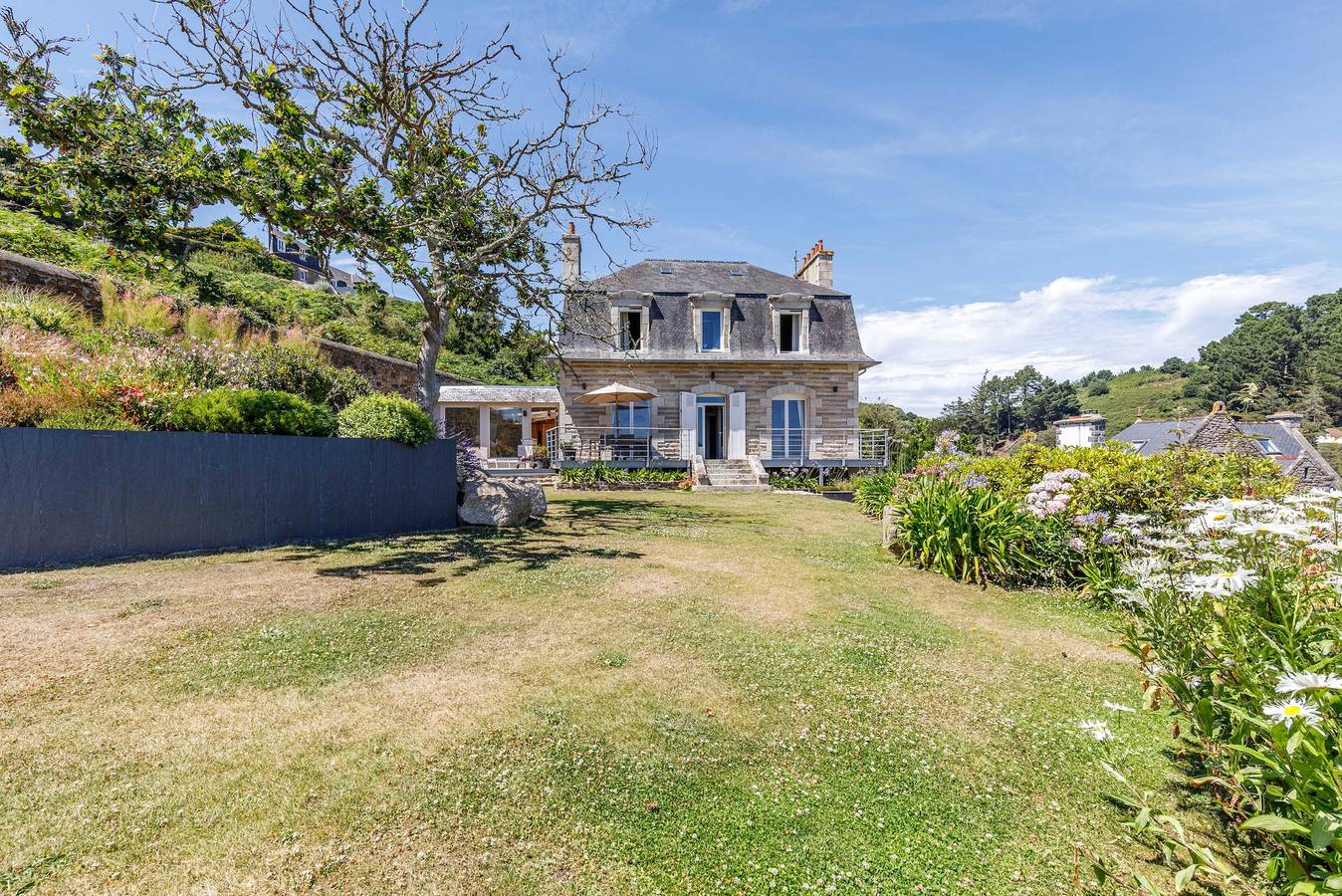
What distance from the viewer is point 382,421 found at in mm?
8195

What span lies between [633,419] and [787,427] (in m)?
5.09

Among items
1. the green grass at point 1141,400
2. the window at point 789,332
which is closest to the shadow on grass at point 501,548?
the window at point 789,332

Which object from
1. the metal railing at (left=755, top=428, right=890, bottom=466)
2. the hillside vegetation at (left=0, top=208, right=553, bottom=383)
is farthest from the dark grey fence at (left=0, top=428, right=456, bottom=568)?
the metal railing at (left=755, top=428, right=890, bottom=466)

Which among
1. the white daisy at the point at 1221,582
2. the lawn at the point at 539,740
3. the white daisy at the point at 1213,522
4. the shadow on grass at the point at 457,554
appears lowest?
the lawn at the point at 539,740

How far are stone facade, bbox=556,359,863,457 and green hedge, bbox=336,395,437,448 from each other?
30.6ft

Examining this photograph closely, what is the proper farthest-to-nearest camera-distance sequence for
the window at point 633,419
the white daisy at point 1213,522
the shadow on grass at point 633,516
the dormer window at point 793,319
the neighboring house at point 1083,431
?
the dormer window at point 793,319 → the window at point 633,419 → the neighboring house at point 1083,431 → the shadow on grass at point 633,516 → the white daisy at point 1213,522

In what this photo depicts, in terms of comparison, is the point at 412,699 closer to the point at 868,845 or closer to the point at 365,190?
the point at 868,845

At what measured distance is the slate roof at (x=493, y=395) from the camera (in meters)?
21.5

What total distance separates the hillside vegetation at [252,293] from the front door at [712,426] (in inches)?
210

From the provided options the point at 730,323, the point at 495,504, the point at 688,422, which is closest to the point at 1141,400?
the point at 730,323

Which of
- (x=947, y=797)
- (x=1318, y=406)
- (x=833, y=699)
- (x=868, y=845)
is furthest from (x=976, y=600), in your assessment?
(x=1318, y=406)

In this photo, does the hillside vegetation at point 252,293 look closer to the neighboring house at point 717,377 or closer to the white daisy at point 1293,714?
the neighboring house at point 717,377

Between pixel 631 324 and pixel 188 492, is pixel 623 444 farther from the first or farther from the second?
pixel 188 492

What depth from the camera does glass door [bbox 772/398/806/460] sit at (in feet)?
61.2
